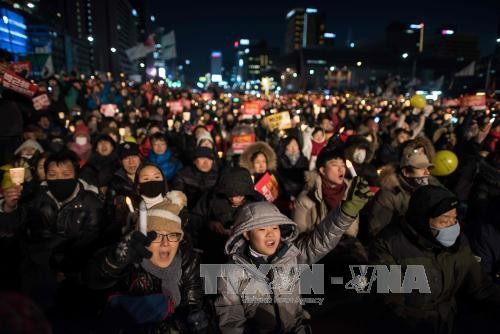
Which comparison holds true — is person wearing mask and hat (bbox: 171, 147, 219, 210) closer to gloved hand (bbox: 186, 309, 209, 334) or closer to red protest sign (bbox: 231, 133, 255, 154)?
red protest sign (bbox: 231, 133, 255, 154)

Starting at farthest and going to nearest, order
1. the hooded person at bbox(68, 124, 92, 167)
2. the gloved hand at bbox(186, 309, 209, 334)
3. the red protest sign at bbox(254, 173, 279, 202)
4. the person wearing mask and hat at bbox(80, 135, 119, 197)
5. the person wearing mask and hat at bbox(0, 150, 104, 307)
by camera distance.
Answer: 1. the hooded person at bbox(68, 124, 92, 167)
2. the person wearing mask and hat at bbox(80, 135, 119, 197)
3. the red protest sign at bbox(254, 173, 279, 202)
4. the person wearing mask and hat at bbox(0, 150, 104, 307)
5. the gloved hand at bbox(186, 309, 209, 334)

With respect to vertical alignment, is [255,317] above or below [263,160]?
below

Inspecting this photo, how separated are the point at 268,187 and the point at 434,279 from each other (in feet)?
9.40

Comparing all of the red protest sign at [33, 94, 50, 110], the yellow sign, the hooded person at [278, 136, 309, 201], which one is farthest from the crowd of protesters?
the yellow sign

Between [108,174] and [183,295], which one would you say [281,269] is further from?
[108,174]

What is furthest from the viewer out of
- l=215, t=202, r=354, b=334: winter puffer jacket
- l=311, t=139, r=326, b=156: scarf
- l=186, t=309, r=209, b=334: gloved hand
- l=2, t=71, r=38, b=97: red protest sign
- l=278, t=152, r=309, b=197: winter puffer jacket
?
l=311, t=139, r=326, b=156: scarf

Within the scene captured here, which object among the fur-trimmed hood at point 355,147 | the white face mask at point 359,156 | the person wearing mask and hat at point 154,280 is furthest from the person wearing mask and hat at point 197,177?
the person wearing mask and hat at point 154,280

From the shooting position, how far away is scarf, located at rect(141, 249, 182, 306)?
2635 mm

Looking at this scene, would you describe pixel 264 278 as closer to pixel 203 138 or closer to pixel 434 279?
pixel 434 279

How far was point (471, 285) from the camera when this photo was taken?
2.83m

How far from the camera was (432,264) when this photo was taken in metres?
2.76

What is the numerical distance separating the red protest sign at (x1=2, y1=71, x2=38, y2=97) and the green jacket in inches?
267

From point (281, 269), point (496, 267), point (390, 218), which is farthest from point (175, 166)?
point (496, 267)

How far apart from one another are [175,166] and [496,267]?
5005 mm
